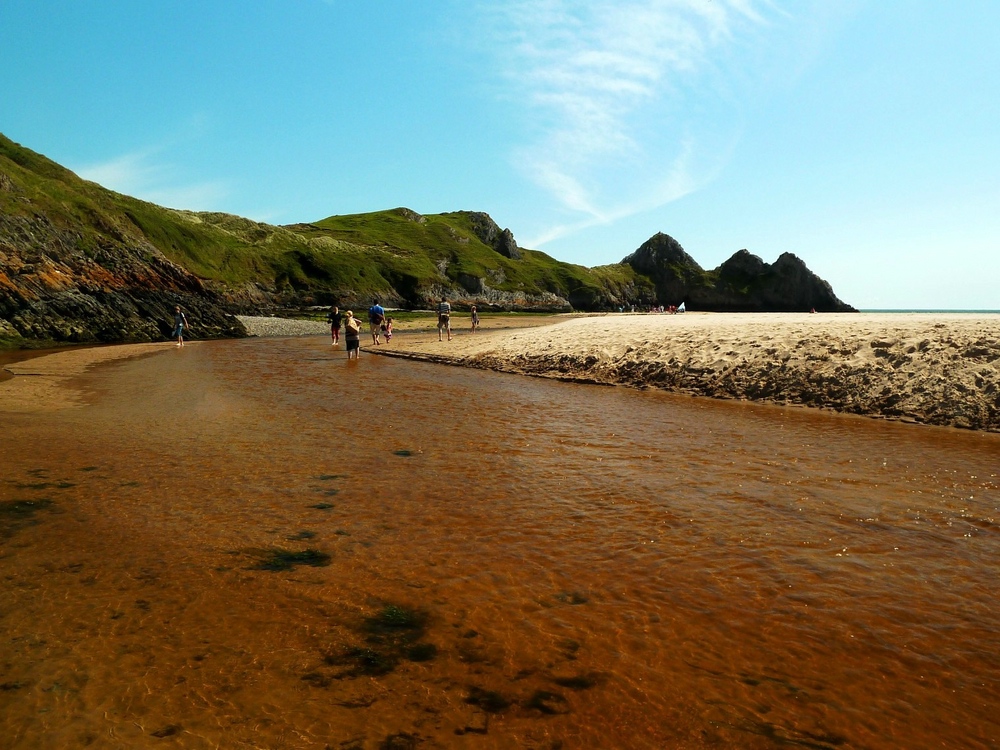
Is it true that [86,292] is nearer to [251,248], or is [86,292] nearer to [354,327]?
[354,327]

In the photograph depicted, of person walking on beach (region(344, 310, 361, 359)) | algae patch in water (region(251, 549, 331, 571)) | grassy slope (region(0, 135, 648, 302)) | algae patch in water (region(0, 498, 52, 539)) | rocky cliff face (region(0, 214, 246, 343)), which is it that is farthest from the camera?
grassy slope (region(0, 135, 648, 302))

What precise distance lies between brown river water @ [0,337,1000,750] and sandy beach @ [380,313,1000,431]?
12.0 ft

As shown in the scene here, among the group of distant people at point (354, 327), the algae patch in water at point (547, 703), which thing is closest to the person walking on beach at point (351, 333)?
the group of distant people at point (354, 327)

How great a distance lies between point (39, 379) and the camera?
19.5 metres

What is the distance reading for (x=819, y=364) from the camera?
642 inches

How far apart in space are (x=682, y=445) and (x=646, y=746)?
802 cm

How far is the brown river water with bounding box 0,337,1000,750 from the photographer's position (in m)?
3.53

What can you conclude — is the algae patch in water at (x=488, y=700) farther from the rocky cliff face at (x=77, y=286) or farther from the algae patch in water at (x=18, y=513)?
the rocky cliff face at (x=77, y=286)

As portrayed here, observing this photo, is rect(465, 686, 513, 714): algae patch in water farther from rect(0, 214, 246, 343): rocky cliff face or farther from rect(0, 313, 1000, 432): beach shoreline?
rect(0, 214, 246, 343): rocky cliff face

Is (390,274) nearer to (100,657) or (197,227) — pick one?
(197,227)

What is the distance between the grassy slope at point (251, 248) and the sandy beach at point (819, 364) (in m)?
54.2

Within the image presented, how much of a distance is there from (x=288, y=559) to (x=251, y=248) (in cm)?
13801

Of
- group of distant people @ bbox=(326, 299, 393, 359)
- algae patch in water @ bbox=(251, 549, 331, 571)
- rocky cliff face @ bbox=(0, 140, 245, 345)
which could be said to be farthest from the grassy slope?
algae patch in water @ bbox=(251, 549, 331, 571)

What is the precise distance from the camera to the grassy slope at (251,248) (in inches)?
2736
